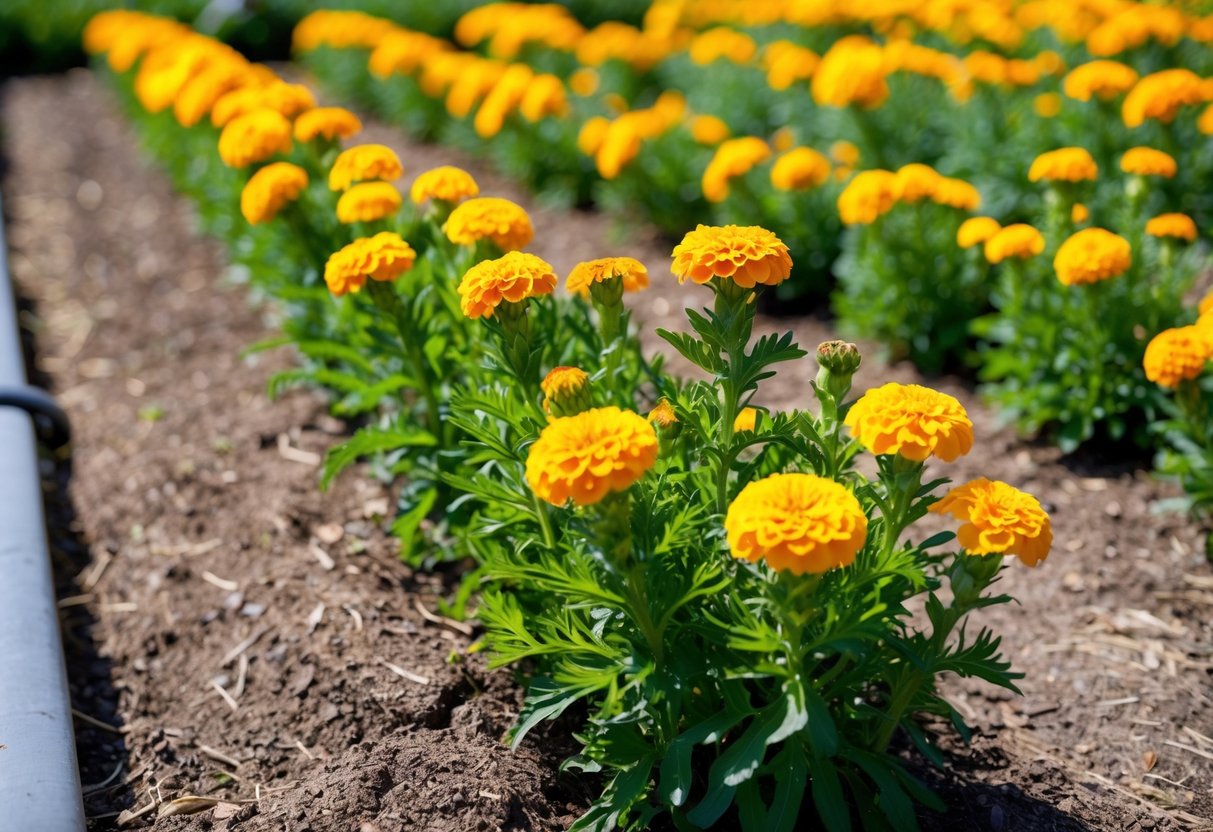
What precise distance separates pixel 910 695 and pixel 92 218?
6.52 m

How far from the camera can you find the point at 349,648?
2984 mm

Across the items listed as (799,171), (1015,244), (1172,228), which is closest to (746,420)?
(1015,244)

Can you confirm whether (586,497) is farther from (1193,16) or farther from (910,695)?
(1193,16)

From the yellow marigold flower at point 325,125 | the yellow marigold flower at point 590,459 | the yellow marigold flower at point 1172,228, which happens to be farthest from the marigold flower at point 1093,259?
the yellow marigold flower at point 325,125

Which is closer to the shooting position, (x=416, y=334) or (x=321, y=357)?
(x=416, y=334)

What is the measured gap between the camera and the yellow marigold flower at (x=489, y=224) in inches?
110

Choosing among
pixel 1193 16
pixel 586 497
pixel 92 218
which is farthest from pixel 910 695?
pixel 92 218

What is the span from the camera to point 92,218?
704cm

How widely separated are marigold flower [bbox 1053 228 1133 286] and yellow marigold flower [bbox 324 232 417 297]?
2098mm

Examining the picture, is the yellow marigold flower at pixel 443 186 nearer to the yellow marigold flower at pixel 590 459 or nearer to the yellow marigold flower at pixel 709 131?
the yellow marigold flower at pixel 590 459

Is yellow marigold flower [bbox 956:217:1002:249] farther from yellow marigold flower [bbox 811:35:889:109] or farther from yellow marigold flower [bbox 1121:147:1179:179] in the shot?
yellow marigold flower [bbox 811:35:889:109]

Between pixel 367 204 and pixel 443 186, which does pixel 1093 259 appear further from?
pixel 367 204

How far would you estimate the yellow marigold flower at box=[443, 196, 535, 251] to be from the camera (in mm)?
2793

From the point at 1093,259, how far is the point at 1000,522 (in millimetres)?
1648
